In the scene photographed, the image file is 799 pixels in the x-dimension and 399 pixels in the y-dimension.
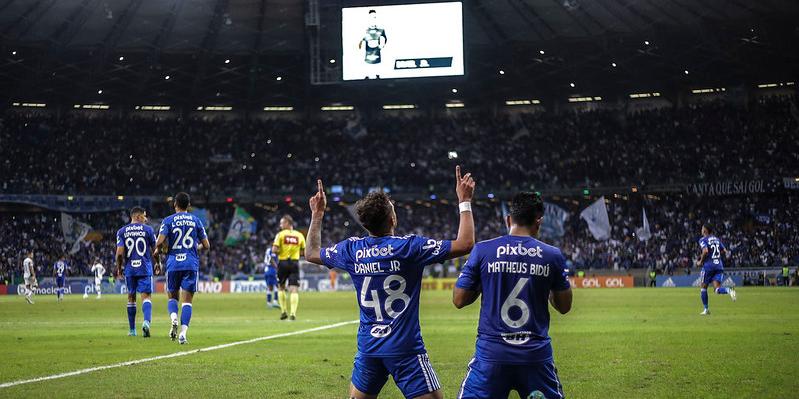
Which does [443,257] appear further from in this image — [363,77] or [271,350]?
[363,77]

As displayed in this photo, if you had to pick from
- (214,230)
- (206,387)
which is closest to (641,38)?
(214,230)

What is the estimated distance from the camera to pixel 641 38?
5541 cm

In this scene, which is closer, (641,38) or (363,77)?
(363,77)

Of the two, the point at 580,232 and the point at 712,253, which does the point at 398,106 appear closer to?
the point at 580,232

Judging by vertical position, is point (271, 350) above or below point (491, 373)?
below

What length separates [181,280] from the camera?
50.5 ft

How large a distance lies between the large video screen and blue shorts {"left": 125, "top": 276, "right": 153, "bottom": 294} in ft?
95.8

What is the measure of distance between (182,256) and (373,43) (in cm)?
3104

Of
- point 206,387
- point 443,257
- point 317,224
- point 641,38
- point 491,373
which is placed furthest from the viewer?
point 641,38

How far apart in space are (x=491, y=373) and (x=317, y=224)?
2006 mm

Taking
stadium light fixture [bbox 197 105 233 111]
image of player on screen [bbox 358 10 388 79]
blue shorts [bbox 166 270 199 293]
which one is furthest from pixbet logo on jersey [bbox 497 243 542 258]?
stadium light fixture [bbox 197 105 233 111]

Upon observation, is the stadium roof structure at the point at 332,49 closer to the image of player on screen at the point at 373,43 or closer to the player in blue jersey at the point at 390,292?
the image of player on screen at the point at 373,43

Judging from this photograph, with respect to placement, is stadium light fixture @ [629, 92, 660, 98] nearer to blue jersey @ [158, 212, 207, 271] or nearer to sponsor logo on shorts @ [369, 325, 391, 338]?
blue jersey @ [158, 212, 207, 271]

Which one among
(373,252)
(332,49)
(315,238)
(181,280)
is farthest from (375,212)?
(332,49)
